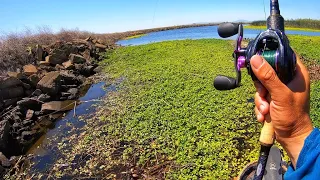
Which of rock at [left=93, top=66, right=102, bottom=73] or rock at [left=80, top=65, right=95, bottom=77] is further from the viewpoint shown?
rock at [left=93, top=66, right=102, bottom=73]

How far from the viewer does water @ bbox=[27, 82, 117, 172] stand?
652 centimetres

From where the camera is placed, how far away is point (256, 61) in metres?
1.27

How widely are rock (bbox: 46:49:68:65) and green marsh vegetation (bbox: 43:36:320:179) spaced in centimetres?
709

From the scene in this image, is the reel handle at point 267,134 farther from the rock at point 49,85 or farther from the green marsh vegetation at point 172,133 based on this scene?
the rock at point 49,85

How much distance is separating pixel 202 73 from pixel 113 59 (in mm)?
9247

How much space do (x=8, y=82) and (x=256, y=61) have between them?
10.9 metres

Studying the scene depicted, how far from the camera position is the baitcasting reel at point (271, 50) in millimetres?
1221

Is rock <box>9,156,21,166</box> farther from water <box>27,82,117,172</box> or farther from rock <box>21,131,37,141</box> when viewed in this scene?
rock <box>21,131,37,141</box>

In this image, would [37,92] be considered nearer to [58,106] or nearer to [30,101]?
[30,101]

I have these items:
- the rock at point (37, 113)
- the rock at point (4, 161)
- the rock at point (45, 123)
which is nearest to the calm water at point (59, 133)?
the rock at point (45, 123)

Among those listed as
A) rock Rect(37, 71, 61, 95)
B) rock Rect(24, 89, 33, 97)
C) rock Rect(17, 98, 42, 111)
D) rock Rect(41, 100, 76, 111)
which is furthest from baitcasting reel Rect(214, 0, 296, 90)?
rock Rect(24, 89, 33, 97)

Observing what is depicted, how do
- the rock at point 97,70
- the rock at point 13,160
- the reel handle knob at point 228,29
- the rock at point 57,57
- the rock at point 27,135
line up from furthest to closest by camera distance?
the rock at point 97,70 → the rock at point 57,57 → the rock at point 27,135 → the rock at point 13,160 → the reel handle knob at point 228,29

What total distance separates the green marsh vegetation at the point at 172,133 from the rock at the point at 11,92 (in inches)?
143

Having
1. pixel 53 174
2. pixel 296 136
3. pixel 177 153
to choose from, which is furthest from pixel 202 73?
pixel 296 136
